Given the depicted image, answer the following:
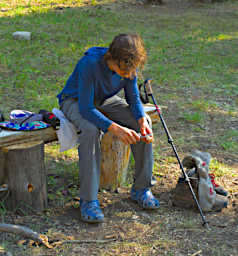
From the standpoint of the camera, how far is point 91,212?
3.33 meters

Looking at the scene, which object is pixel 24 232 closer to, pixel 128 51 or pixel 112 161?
pixel 112 161

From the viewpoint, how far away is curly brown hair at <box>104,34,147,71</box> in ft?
10.2

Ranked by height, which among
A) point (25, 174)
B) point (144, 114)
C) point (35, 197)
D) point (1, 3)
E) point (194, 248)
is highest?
point (1, 3)

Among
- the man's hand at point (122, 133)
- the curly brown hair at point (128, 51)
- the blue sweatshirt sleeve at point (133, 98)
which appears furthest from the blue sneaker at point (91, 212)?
the curly brown hair at point (128, 51)

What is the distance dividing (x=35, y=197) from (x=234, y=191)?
1959 millimetres

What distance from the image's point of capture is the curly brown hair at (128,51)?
10.2 feet

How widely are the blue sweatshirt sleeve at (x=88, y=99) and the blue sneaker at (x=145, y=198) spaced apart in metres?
0.75

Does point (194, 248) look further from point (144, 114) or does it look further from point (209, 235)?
point (144, 114)

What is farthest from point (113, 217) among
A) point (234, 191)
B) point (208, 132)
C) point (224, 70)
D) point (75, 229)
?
point (224, 70)

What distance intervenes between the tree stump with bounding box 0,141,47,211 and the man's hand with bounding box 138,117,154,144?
0.88 metres

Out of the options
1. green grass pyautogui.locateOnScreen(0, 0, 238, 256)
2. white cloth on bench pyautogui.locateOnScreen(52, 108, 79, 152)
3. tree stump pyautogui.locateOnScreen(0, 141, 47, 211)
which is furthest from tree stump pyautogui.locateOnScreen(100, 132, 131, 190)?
tree stump pyautogui.locateOnScreen(0, 141, 47, 211)

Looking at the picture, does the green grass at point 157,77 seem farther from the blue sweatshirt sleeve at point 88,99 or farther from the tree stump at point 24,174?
the blue sweatshirt sleeve at point 88,99

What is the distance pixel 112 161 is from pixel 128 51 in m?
1.22

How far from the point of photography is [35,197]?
3.40 m
